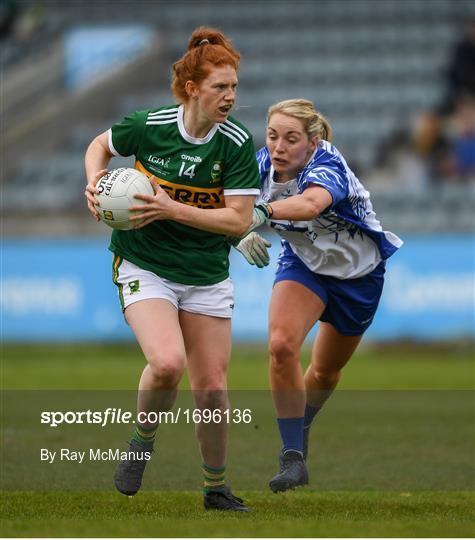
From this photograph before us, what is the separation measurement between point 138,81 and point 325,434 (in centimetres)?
1531

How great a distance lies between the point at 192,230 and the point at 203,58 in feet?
2.96

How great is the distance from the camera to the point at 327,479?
24.9ft

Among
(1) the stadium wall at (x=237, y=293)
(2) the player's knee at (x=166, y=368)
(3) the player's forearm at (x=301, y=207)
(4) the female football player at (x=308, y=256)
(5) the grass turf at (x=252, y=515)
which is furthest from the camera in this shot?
(1) the stadium wall at (x=237, y=293)

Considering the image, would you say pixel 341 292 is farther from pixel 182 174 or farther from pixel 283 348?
pixel 182 174

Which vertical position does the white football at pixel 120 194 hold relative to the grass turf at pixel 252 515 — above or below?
above

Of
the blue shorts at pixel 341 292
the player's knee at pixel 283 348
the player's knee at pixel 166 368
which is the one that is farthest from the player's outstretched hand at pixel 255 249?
the player's knee at pixel 166 368

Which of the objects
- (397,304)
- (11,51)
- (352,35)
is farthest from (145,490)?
(11,51)

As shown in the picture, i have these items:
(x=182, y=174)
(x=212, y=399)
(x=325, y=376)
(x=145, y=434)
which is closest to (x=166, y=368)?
(x=212, y=399)

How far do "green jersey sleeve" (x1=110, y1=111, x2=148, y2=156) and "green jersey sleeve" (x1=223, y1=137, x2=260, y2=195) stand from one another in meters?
0.50

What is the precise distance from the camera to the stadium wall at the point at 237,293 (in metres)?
16.0

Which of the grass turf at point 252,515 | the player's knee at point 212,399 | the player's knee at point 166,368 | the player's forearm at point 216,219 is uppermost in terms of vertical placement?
the player's forearm at point 216,219

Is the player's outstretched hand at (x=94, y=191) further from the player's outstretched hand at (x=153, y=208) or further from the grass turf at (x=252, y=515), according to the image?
the grass turf at (x=252, y=515)

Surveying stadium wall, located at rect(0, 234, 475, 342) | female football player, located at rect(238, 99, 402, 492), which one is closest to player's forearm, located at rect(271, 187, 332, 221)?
female football player, located at rect(238, 99, 402, 492)

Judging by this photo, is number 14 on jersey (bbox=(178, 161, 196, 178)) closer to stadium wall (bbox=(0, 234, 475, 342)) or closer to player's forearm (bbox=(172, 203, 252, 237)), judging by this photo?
player's forearm (bbox=(172, 203, 252, 237))
